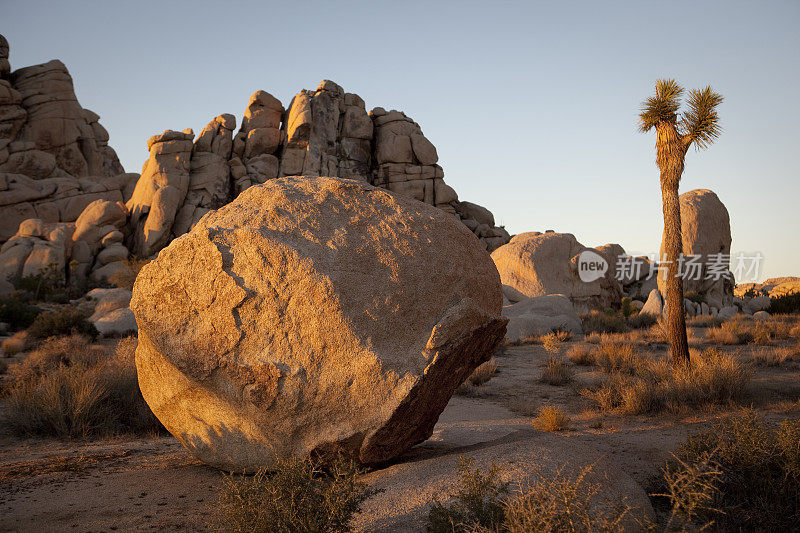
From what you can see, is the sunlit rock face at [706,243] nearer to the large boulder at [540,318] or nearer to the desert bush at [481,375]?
the large boulder at [540,318]

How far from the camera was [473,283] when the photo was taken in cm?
514

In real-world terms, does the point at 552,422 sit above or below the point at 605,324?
below

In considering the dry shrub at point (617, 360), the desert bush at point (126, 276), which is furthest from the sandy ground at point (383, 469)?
the desert bush at point (126, 276)

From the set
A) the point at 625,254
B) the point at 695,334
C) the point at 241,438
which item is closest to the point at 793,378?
the point at 695,334

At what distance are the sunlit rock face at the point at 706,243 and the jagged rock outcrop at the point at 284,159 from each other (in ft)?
68.4

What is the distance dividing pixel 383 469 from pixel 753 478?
313 cm

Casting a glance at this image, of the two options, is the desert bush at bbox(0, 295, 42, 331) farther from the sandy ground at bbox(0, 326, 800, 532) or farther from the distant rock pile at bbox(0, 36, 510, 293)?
the sandy ground at bbox(0, 326, 800, 532)

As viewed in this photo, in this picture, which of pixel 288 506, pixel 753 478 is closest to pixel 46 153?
pixel 288 506

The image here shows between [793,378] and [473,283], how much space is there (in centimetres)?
827

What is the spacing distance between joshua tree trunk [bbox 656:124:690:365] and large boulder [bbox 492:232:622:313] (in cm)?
1308

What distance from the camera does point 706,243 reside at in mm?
24641

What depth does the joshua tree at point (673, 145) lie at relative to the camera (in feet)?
34.3

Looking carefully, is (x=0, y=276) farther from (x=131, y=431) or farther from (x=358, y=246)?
(x=358, y=246)

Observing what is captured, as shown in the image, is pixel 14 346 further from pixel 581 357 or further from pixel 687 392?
pixel 687 392
